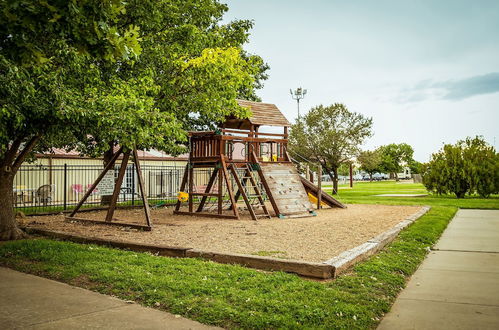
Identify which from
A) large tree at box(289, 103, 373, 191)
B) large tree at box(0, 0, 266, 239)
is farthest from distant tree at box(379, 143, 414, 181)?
large tree at box(0, 0, 266, 239)

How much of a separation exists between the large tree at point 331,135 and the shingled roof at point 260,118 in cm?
1450

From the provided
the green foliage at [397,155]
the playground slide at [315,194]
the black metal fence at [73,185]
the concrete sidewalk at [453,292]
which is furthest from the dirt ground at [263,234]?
the green foliage at [397,155]

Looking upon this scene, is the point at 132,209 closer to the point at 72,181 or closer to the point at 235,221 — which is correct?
the point at 235,221

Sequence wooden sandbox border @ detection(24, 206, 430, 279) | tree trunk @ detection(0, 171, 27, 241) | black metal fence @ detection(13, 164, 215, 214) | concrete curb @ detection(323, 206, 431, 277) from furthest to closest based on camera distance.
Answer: black metal fence @ detection(13, 164, 215, 214) < tree trunk @ detection(0, 171, 27, 241) < concrete curb @ detection(323, 206, 431, 277) < wooden sandbox border @ detection(24, 206, 430, 279)

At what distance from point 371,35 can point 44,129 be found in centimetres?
1279

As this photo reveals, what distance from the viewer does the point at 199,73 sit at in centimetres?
1305

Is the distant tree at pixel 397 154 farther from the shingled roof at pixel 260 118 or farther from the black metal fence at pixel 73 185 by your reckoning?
the shingled roof at pixel 260 118

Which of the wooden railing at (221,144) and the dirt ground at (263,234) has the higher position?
the wooden railing at (221,144)

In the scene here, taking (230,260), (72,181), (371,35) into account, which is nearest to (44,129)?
(230,260)

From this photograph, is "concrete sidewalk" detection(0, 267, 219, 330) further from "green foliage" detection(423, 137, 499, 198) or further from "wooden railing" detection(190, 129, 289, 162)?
"green foliage" detection(423, 137, 499, 198)

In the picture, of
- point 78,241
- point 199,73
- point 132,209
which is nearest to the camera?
point 78,241

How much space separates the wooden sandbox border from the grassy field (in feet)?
0.66

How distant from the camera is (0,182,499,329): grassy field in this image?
419cm

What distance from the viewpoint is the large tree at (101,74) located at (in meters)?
4.76
